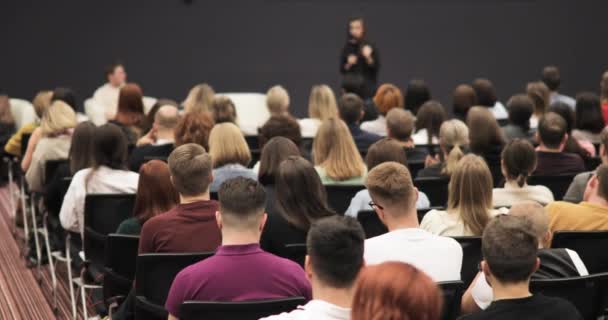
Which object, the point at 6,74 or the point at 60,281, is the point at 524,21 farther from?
the point at 60,281

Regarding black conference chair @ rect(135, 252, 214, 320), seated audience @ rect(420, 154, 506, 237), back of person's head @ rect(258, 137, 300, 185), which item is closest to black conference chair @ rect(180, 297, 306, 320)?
black conference chair @ rect(135, 252, 214, 320)

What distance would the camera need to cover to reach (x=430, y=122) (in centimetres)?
743

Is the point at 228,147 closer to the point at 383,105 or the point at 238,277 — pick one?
the point at 238,277

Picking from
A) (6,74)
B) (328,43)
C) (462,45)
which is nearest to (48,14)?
(6,74)

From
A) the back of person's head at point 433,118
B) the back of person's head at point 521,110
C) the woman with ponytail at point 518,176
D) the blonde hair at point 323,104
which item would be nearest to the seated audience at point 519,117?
the back of person's head at point 521,110

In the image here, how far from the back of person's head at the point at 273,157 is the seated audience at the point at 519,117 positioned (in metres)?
2.89

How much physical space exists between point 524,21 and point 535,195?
994cm

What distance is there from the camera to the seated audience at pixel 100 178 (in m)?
5.31

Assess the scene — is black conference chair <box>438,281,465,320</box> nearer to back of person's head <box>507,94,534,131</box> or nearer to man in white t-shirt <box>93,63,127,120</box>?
back of person's head <box>507,94,534,131</box>

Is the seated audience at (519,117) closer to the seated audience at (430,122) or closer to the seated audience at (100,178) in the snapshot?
the seated audience at (430,122)

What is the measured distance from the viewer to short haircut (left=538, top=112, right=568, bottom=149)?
5.95m

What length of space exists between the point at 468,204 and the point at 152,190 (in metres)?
1.52

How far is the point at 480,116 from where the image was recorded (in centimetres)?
629

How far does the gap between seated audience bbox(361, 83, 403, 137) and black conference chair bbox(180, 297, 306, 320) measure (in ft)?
17.9
